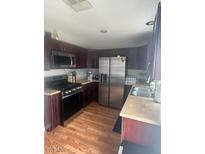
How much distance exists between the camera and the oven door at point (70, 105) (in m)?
2.61

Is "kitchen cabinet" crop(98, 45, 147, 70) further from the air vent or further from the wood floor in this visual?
the air vent

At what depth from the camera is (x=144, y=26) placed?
207 centimetres

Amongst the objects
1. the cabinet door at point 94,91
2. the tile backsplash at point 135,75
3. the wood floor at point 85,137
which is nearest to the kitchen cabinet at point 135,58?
the tile backsplash at point 135,75

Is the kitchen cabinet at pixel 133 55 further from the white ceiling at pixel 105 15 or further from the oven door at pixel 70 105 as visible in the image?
the oven door at pixel 70 105

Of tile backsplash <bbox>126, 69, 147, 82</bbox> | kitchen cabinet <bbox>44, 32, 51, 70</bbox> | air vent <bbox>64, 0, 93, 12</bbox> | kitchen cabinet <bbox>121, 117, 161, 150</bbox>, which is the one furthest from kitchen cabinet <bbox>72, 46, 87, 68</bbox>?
kitchen cabinet <bbox>121, 117, 161, 150</bbox>

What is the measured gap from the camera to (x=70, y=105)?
2867mm

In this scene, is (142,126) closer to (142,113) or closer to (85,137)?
(142,113)

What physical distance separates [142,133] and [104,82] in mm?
2790

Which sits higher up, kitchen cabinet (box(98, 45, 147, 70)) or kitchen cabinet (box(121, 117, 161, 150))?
kitchen cabinet (box(98, 45, 147, 70))

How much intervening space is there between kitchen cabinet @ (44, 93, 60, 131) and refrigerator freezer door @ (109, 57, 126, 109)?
193cm

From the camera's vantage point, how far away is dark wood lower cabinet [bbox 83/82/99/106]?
369cm
